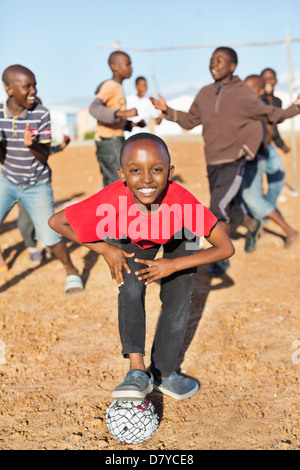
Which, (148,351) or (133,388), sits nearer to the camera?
(133,388)

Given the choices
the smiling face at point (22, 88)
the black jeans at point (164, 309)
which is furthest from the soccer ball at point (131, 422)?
the smiling face at point (22, 88)

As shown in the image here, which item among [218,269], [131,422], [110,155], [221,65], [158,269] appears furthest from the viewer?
[110,155]

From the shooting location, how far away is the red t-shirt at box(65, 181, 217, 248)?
2576mm

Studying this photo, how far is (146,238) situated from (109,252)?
22 cm

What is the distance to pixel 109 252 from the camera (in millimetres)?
2619

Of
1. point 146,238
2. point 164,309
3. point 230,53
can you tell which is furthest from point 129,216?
point 230,53

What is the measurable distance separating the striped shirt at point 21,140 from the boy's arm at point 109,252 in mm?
1912

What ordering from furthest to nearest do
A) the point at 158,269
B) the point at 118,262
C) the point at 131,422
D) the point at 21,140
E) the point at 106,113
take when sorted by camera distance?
the point at 106,113, the point at 21,140, the point at 118,262, the point at 158,269, the point at 131,422

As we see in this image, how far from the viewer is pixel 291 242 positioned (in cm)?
576

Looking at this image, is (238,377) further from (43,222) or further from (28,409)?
(43,222)

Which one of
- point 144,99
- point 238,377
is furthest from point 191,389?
point 144,99

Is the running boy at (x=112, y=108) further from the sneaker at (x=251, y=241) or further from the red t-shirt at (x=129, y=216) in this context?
the red t-shirt at (x=129, y=216)

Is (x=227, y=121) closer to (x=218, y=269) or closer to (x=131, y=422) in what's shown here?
(x=218, y=269)

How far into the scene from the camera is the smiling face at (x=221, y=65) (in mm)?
4652
